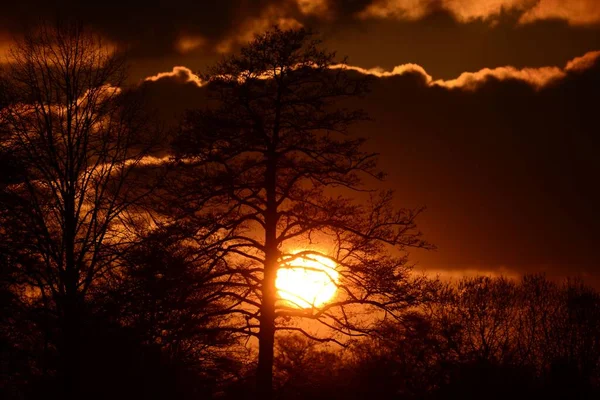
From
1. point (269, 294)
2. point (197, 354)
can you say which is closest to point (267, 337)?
point (269, 294)

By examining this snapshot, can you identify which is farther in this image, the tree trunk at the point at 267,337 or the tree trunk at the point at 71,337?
the tree trunk at the point at 71,337

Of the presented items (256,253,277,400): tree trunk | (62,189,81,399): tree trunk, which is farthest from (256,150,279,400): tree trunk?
(62,189,81,399): tree trunk

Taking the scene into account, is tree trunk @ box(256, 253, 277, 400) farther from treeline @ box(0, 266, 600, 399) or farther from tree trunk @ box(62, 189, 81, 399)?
tree trunk @ box(62, 189, 81, 399)

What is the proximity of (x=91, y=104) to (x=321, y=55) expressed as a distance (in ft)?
26.3

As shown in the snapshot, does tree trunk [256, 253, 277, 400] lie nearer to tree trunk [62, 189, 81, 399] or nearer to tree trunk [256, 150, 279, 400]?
tree trunk [256, 150, 279, 400]

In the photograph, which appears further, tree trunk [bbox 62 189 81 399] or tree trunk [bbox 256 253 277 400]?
tree trunk [bbox 62 189 81 399]

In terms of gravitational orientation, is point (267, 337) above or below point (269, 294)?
below

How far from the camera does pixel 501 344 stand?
143 feet

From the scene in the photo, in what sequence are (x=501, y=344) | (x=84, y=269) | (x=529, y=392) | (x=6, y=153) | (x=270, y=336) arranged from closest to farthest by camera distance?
(x=270, y=336) < (x=6, y=153) < (x=84, y=269) < (x=529, y=392) < (x=501, y=344)

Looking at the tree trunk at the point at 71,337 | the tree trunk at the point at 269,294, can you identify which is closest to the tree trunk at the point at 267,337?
the tree trunk at the point at 269,294

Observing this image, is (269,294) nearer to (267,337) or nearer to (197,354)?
(267,337)

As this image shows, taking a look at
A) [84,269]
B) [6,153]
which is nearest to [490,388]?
[84,269]

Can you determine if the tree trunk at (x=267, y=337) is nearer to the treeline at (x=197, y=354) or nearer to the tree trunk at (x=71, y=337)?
the treeline at (x=197, y=354)

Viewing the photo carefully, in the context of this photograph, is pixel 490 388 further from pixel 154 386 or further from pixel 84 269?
pixel 84 269
